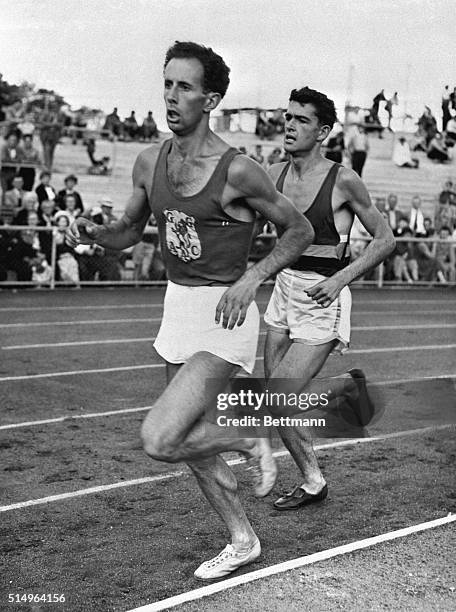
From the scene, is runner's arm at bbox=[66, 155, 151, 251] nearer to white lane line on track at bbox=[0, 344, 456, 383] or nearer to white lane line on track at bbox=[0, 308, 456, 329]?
white lane line on track at bbox=[0, 344, 456, 383]

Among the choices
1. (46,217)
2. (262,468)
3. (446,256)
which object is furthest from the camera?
(446,256)

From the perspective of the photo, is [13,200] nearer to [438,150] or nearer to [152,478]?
[152,478]

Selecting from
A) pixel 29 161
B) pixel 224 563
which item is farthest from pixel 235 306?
pixel 29 161

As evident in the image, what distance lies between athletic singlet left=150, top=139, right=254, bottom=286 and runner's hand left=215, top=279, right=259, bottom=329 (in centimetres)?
23

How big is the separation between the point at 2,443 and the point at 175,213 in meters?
3.12

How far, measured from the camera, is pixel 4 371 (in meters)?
9.13

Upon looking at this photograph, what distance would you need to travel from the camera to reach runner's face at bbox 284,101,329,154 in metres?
5.30

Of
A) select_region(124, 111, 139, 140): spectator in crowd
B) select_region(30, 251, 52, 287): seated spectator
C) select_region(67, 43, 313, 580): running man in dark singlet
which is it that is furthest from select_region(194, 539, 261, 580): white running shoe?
select_region(124, 111, 139, 140): spectator in crowd

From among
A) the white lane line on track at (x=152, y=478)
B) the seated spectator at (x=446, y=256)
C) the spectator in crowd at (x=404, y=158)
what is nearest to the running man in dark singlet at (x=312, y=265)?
the white lane line on track at (x=152, y=478)

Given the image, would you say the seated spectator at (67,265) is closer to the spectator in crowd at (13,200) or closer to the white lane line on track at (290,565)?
the spectator in crowd at (13,200)

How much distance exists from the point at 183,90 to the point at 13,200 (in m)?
12.8

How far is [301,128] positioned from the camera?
5336 mm

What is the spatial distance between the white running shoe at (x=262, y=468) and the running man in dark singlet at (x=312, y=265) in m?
0.94

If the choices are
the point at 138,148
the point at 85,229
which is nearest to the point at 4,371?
the point at 85,229
